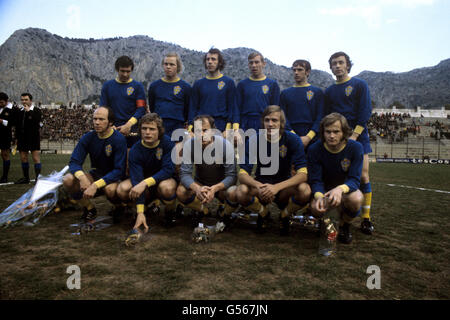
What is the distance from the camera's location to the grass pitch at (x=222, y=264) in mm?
2205

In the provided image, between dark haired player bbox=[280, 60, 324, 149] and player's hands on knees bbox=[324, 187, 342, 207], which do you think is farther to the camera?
dark haired player bbox=[280, 60, 324, 149]

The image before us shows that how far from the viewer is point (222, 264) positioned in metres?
2.74

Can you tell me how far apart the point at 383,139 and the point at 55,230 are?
1400 inches

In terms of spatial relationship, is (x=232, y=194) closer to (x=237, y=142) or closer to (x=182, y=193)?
(x=182, y=193)

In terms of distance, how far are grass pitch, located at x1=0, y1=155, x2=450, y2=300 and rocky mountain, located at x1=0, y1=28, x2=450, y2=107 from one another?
105426 millimetres

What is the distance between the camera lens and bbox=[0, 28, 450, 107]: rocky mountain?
3784 inches

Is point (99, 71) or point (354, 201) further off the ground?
point (99, 71)

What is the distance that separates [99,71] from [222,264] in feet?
445

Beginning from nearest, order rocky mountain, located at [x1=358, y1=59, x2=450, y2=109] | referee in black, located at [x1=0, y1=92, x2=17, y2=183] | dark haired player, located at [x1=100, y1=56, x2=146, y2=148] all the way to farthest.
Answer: dark haired player, located at [x1=100, y1=56, x2=146, y2=148]
referee in black, located at [x1=0, y1=92, x2=17, y2=183]
rocky mountain, located at [x1=358, y1=59, x2=450, y2=109]

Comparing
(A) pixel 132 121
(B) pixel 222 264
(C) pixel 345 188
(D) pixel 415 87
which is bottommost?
(B) pixel 222 264

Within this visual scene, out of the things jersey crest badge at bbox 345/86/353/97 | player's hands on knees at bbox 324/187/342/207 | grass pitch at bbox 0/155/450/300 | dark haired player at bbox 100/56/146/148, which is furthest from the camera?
dark haired player at bbox 100/56/146/148

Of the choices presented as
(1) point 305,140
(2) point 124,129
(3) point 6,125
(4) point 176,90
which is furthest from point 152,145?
(3) point 6,125

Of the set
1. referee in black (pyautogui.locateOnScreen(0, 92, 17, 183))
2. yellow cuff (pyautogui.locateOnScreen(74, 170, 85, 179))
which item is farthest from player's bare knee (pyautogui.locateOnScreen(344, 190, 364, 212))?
referee in black (pyautogui.locateOnScreen(0, 92, 17, 183))

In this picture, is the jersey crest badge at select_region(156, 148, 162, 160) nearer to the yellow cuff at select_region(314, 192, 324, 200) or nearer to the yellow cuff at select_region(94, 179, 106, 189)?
the yellow cuff at select_region(94, 179, 106, 189)
